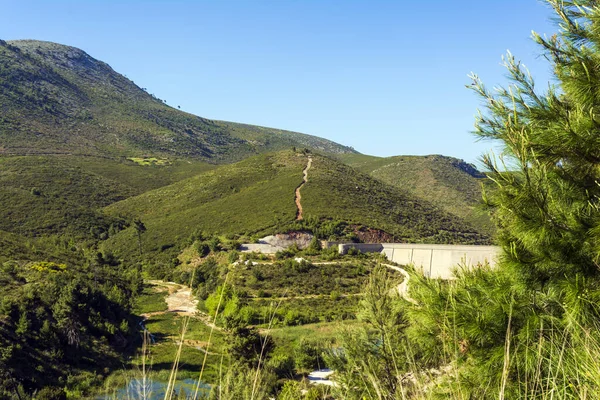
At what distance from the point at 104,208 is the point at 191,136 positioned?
3618 inches

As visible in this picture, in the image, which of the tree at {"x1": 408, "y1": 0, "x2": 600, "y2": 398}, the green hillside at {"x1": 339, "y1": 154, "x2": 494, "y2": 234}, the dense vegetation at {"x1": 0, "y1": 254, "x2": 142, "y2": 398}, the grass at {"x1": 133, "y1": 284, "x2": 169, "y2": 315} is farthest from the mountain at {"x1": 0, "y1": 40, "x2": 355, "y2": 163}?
the tree at {"x1": 408, "y1": 0, "x2": 600, "y2": 398}

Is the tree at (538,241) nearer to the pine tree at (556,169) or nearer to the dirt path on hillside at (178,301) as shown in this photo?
the pine tree at (556,169)

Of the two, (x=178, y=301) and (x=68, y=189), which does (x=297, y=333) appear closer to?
(x=178, y=301)

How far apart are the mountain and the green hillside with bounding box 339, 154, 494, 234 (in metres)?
55.0

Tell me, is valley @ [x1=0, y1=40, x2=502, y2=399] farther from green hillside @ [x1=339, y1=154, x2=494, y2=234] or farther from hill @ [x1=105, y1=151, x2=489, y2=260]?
green hillside @ [x1=339, y1=154, x2=494, y2=234]

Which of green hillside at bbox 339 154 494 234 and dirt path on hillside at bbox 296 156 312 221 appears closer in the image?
dirt path on hillside at bbox 296 156 312 221

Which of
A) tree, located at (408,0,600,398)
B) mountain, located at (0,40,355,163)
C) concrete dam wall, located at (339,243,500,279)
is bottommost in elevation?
concrete dam wall, located at (339,243,500,279)

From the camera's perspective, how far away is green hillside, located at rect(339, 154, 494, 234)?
318ft

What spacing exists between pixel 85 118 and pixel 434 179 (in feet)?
337

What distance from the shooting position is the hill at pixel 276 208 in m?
57.1

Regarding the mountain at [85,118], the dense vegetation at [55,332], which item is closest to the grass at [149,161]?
the mountain at [85,118]

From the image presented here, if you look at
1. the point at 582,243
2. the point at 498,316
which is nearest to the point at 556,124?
the point at 582,243

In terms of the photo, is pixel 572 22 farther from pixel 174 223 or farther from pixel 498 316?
pixel 174 223

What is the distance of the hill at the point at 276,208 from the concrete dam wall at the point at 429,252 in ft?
13.3
